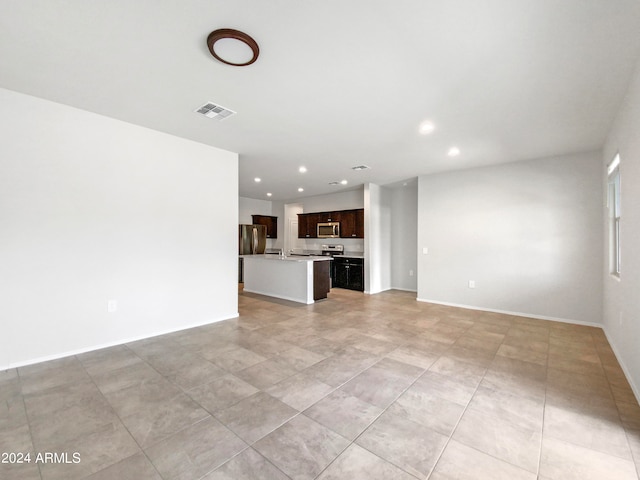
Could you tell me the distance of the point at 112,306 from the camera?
3.29m

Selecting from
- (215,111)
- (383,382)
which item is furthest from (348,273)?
(215,111)

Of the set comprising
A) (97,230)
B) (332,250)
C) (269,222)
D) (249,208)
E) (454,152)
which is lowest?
(332,250)

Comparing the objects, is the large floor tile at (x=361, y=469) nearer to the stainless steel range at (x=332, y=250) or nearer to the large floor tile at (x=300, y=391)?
the large floor tile at (x=300, y=391)

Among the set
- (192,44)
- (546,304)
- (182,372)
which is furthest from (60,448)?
(546,304)

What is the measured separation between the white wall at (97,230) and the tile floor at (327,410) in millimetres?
369

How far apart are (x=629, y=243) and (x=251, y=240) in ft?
26.2

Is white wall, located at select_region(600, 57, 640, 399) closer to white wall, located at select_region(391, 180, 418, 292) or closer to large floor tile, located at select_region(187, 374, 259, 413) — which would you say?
large floor tile, located at select_region(187, 374, 259, 413)

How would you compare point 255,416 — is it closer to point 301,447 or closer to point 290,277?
point 301,447

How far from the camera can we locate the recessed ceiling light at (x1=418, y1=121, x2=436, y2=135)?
130 inches

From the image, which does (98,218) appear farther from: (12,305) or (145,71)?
(145,71)

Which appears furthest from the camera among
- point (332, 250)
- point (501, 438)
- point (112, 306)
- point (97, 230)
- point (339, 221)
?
point (332, 250)

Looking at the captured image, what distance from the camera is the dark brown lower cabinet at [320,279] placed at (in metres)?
5.80

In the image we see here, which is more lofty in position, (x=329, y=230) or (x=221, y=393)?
(x=329, y=230)

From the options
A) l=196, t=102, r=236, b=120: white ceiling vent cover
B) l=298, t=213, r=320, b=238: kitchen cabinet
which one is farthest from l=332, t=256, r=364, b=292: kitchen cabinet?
l=196, t=102, r=236, b=120: white ceiling vent cover
